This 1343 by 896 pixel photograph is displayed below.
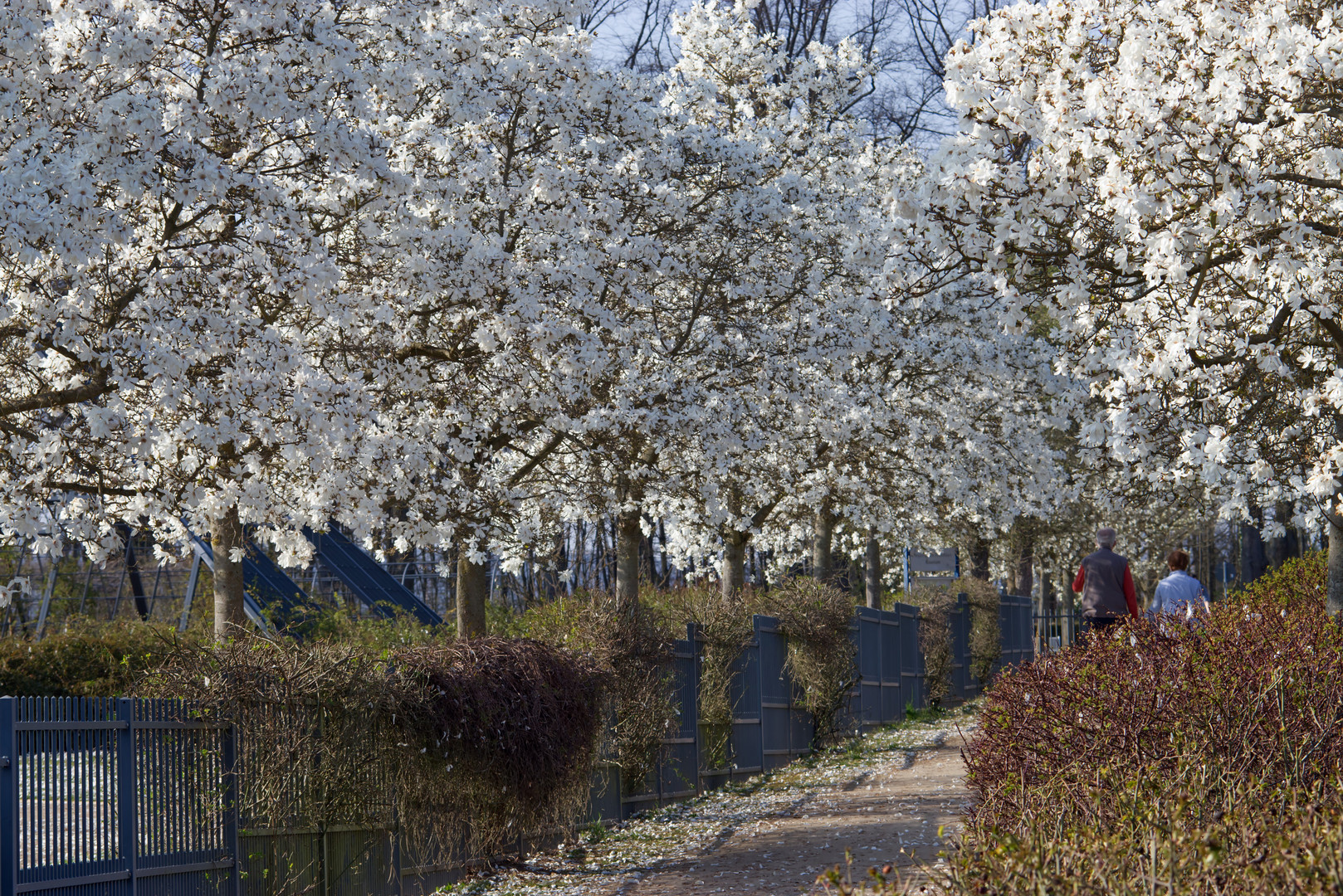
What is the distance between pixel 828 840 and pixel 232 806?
3921 millimetres

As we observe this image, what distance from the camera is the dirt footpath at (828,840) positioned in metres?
7.52

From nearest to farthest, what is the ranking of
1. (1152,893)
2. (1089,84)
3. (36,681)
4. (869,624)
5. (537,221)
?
(1152,893), (1089,84), (537,221), (36,681), (869,624)

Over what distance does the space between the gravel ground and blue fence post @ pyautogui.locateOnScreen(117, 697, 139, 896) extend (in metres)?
2.24

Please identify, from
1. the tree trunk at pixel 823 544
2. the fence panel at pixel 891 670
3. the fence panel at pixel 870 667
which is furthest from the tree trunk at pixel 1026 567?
the fence panel at pixel 870 667

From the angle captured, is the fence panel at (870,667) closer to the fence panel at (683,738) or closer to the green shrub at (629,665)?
the fence panel at (683,738)

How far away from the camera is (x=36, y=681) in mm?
14539

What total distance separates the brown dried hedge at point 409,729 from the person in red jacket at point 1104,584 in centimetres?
534

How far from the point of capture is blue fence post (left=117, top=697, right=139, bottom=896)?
5.83 metres

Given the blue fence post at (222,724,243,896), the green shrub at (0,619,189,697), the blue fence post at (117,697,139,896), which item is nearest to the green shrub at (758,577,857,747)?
the green shrub at (0,619,189,697)

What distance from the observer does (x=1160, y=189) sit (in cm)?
739

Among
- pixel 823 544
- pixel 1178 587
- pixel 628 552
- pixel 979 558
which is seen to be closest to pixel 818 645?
pixel 1178 587

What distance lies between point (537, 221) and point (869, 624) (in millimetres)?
6292

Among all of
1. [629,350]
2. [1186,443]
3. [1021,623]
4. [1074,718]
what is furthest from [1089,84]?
[1021,623]

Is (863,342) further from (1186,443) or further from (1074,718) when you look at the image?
(1074,718)
